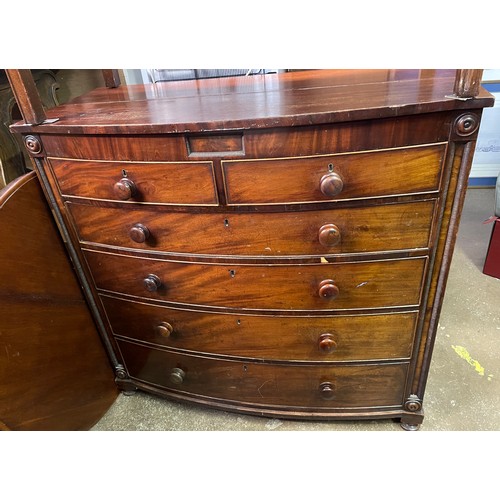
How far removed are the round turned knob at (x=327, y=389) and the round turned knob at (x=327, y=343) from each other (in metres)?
0.15

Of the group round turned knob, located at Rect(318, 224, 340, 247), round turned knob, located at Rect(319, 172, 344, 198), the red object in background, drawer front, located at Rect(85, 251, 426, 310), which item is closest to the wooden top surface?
round turned knob, located at Rect(319, 172, 344, 198)

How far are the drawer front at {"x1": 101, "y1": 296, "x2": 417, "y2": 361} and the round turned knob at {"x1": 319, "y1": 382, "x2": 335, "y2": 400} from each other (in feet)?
0.32

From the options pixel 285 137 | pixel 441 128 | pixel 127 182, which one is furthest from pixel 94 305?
pixel 441 128

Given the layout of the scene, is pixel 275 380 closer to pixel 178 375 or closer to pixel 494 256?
pixel 178 375

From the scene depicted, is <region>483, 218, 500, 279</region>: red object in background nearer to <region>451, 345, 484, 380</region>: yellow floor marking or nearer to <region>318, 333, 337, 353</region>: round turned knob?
<region>451, 345, 484, 380</region>: yellow floor marking

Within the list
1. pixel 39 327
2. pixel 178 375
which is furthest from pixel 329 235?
pixel 39 327

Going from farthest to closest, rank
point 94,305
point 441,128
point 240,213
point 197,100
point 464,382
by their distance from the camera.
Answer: point 464,382
point 94,305
point 197,100
point 240,213
point 441,128

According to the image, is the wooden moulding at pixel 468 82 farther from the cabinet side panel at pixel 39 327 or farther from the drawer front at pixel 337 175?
the cabinet side panel at pixel 39 327

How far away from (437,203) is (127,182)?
74 cm

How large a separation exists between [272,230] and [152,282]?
0.39 meters

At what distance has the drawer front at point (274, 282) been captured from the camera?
964mm

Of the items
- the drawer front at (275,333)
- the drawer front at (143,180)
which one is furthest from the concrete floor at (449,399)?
the drawer front at (143,180)

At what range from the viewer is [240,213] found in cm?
92

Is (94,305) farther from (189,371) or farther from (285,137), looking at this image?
(285,137)
